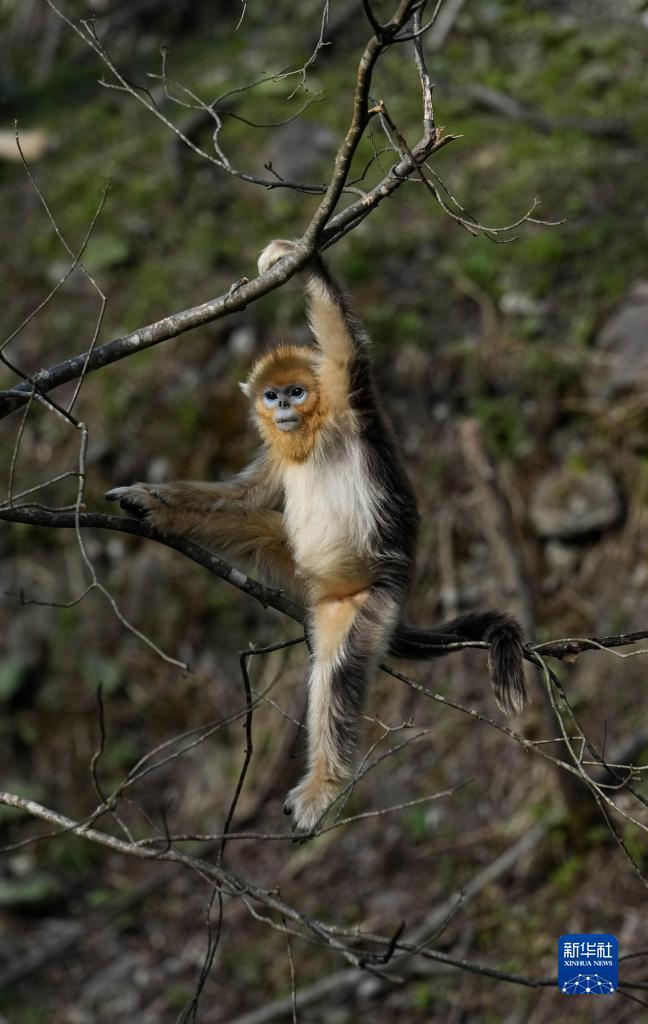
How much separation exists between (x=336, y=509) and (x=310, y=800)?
1334 millimetres

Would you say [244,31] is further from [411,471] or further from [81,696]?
[81,696]

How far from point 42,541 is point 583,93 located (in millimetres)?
7289

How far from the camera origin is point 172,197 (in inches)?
527

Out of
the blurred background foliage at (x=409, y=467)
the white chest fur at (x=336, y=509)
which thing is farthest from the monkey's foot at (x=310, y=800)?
the blurred background foliage at (x=409, y=467)

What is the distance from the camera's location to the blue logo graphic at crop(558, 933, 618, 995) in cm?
550

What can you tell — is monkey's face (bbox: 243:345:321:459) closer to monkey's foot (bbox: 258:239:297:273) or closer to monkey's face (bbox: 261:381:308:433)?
monkey's face (bbox: 261:381:308:433)

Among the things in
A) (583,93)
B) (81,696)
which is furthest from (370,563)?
(583,93)

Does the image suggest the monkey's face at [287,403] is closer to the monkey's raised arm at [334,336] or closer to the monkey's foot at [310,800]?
the monkey's raised arm at [334,336]

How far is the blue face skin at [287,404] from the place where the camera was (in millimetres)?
5473

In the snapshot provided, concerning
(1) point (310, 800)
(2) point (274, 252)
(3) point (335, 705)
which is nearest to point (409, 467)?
(3) point (335, 705)

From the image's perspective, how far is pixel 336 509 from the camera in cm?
552

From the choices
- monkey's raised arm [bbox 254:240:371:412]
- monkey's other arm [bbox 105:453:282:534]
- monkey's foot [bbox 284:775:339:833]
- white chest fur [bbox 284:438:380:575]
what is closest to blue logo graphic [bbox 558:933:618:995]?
monkey's foot [bbox 284:775:339:833]

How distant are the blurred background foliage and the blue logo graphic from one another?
1497 millimetres

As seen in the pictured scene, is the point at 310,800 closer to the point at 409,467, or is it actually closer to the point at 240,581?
the point at 240,581
